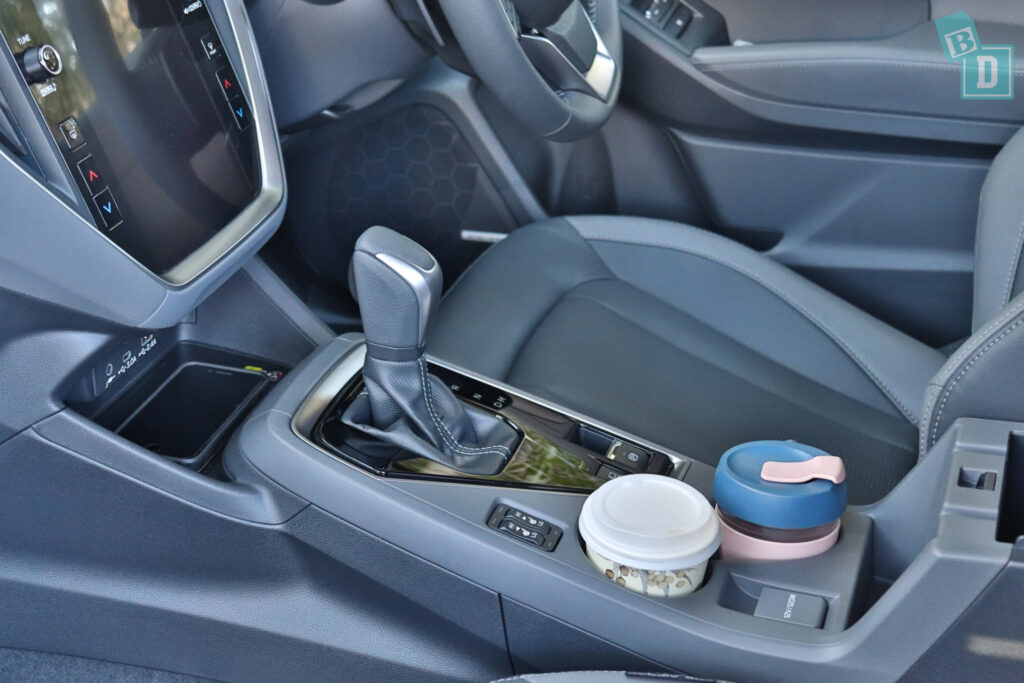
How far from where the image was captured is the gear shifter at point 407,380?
895mm

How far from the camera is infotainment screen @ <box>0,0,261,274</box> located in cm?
87

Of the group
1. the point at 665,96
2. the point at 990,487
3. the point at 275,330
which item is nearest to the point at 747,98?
Result: the point at 665,96

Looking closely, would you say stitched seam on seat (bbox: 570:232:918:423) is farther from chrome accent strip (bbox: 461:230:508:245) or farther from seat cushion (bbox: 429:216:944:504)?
chrome accent strip (bbox: 461:230:508:245)

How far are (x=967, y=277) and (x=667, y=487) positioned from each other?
84cm

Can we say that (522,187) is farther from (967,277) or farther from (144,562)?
(144,562)

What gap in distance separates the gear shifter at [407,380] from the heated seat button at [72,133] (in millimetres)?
246

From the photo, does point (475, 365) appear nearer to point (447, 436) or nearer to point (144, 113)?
point (447, 436)

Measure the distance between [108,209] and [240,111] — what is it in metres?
0.28

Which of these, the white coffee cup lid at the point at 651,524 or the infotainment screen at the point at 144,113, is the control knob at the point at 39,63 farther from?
the white coffee cup lid at the point at 651,524

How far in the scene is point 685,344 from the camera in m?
1.27

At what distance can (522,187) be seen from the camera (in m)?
1.59

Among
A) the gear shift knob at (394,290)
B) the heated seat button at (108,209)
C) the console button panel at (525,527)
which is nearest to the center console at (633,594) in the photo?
the console button panel at (525,527)

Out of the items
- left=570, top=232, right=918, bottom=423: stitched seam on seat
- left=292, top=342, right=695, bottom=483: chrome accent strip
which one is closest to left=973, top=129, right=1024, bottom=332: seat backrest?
left=570, top=232, right=918, bottom=423: stitched seam on seat

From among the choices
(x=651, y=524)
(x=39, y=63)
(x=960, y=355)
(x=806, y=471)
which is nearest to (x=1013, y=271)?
(x=960, y=355)
